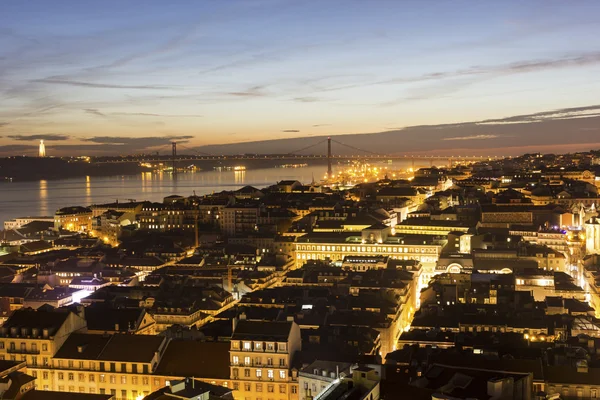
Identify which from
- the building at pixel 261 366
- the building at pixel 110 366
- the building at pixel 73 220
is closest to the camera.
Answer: the building at pixel 261 366

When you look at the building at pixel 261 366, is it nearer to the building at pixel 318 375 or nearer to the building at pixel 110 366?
the building at pixel 318 375

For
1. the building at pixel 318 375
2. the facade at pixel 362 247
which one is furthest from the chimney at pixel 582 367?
the facade at pixel 362 247

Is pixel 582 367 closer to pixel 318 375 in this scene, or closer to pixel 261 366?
pixel 318 375

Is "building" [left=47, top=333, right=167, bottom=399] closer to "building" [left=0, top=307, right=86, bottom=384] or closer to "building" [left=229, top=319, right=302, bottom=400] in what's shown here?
"building" [left=0, top=307, right=86, bottom=384]

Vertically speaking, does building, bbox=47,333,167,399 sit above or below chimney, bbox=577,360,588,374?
below

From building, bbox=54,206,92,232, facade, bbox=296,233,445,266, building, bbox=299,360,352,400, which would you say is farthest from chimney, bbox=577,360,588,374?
building, bbox=54,206,92,232

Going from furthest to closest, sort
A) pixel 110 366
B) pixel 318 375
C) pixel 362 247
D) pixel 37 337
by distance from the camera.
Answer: pixel 362 247
pixel 37 337
pixel 110 366
pixel 318 375

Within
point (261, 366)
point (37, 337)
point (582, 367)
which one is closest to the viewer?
point (582, 367)

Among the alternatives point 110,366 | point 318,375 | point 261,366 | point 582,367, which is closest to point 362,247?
point 261,366

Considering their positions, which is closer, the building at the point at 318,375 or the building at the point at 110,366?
the building at the point at 318,375
